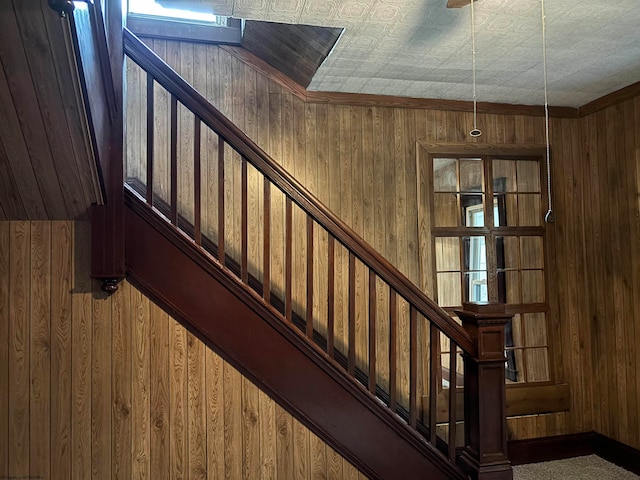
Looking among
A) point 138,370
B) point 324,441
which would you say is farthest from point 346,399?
point 138,370

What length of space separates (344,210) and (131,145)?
1.58 metres

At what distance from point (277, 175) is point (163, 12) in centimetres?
198

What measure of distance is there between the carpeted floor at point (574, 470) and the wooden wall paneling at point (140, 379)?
259cm

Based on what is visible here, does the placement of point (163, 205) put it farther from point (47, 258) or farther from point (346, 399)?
point (346, 399)

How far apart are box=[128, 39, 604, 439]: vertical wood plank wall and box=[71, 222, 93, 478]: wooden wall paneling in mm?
1234

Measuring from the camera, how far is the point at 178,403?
2.02m

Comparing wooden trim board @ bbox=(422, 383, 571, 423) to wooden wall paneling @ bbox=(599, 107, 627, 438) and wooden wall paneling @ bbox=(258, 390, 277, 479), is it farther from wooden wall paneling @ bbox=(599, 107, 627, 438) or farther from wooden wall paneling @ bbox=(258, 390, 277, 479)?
wooden wall paneling @ bbox=(258, 390, 277, 479)

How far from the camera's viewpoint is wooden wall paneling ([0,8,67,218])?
1299 mm

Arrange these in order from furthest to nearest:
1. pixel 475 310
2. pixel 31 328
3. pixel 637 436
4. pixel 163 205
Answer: pixel 637 436, pixel 163 205, pixel 475 310, pixel 31 328

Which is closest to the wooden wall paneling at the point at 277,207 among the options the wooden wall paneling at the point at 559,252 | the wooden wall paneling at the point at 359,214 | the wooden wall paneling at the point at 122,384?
the wooden wall paneling at the point at 359,214

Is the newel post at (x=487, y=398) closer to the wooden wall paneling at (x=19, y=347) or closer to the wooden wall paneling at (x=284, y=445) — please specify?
the wooden wall paneling at (x=284, y=445)

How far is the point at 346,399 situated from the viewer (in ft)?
7.18

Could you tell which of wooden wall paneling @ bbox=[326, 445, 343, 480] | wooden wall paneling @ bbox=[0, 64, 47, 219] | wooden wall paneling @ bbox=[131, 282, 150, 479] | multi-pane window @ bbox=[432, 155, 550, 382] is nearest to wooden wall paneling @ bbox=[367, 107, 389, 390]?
multi-pane window @ bbox=[432, 155, 550, 382]

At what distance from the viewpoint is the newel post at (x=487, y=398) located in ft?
7.31
